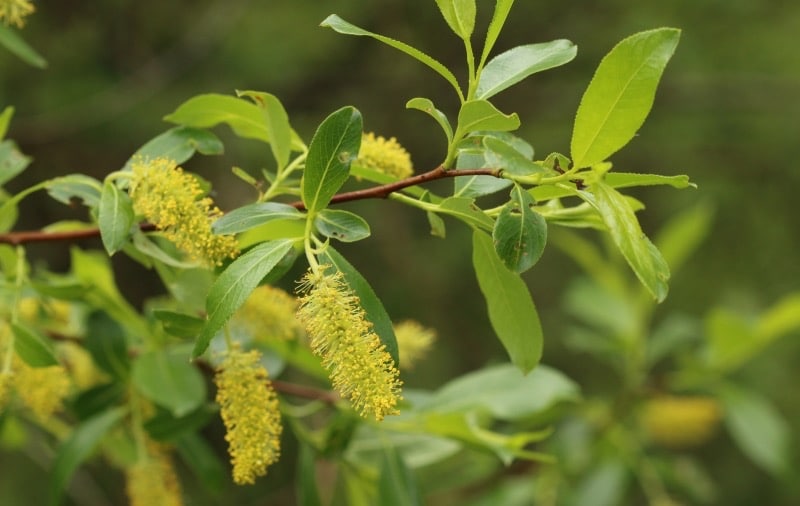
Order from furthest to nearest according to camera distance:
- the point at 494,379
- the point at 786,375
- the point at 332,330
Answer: the point at 786,375 → the point at 494,379 → the point at 332,330

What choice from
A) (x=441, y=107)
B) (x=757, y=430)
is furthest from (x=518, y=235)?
(x=441, y=107)

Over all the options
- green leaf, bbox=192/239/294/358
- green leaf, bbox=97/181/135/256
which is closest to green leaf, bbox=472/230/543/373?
green leaf, bbox=192/239/294/358

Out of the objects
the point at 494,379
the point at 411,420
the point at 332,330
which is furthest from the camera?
the point at 494,379

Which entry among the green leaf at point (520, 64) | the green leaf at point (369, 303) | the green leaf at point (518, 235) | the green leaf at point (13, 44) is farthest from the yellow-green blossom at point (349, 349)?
the green leaf at point (13, 44)

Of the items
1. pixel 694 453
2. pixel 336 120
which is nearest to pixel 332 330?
pixel 336 120

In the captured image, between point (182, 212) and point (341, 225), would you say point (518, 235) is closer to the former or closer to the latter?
point (341, 225)

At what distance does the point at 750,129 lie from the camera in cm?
336

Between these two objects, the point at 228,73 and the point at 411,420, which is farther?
the point at 228,73

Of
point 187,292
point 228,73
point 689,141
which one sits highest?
point 187,292

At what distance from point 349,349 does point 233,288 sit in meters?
0.11

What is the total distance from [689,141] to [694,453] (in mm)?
1093

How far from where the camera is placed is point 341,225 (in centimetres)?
87

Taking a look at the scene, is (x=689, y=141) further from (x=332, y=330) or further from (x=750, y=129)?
(x=332, y=330)

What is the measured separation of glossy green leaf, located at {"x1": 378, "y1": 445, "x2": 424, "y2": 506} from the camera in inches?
48.9
